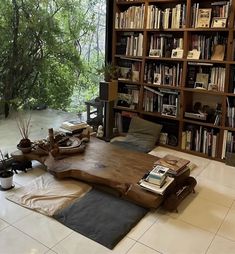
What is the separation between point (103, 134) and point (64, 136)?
824 millimetres

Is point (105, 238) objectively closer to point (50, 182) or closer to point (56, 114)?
point (50, 182)

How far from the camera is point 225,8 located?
322 centimetres

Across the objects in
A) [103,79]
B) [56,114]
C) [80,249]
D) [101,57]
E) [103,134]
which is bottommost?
[80,249]

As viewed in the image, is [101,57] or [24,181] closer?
[24,181]

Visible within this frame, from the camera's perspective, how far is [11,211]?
2363mm

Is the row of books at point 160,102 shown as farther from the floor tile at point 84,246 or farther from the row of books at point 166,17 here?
the floor tile at point 84,246

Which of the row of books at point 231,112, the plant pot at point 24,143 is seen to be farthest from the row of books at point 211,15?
the plant pot at point 24,143

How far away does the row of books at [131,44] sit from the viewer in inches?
152

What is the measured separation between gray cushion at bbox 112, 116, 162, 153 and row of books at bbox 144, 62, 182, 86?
1.78 ft

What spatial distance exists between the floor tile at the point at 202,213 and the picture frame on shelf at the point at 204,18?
192 centimetres

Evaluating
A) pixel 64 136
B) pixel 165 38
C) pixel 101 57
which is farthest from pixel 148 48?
pixel 64 136

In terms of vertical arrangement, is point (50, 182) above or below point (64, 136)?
below

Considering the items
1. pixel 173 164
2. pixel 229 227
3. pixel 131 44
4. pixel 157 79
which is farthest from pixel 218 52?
A: pixel 229 227

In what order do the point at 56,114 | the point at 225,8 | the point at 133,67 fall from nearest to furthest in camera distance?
the point at 225,8, the point at 56,114, the point at 133,67
